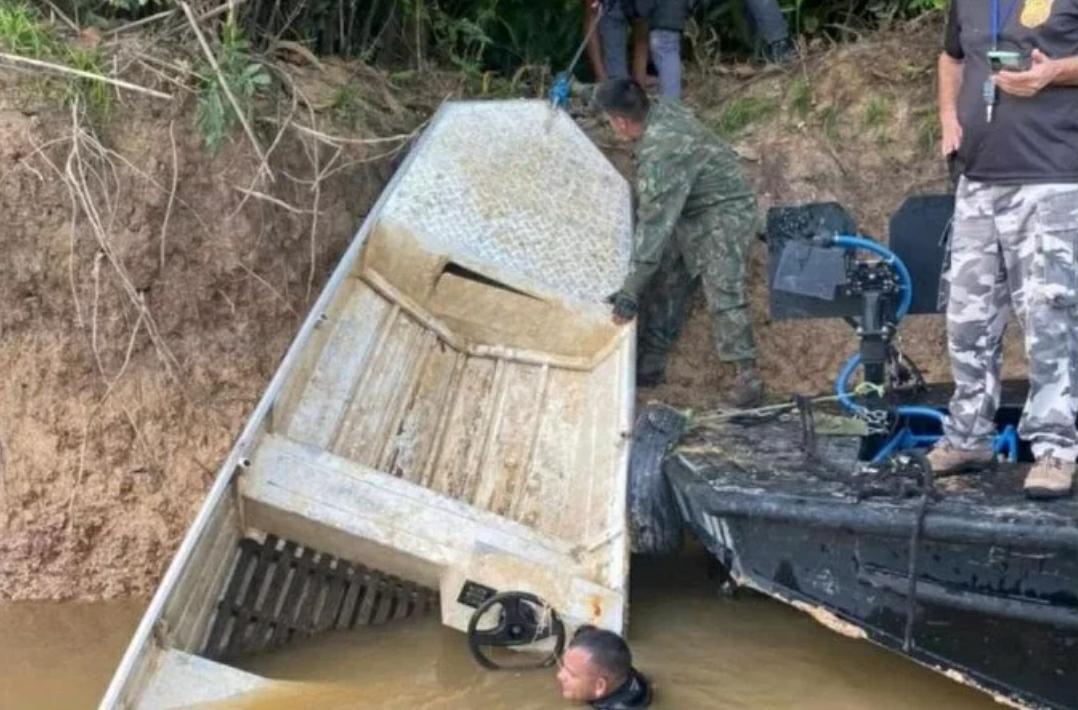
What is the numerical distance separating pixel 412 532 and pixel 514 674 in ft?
1.79

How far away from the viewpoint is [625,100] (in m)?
5.47

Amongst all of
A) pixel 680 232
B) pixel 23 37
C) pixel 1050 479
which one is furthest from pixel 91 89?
pixel 1050 479

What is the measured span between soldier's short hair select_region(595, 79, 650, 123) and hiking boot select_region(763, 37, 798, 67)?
65.7 inches

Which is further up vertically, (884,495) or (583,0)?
(583,0)

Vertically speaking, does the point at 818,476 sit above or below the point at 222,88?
below

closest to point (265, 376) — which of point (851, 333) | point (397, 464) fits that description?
point (397, 464)

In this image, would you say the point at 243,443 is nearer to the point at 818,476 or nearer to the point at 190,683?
the point at 190,683

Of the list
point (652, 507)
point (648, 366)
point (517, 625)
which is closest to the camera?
point (517, 625)

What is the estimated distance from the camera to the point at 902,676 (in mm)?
4500

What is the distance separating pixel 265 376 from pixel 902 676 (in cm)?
262

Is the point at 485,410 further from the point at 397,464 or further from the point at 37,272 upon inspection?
the point at 37,272

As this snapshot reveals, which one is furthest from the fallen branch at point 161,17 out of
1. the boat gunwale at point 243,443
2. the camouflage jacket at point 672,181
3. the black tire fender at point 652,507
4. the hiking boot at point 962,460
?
the hiking boot at point 962,460

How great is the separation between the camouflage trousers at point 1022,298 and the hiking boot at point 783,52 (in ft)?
9.76

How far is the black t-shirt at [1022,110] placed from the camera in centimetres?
384
